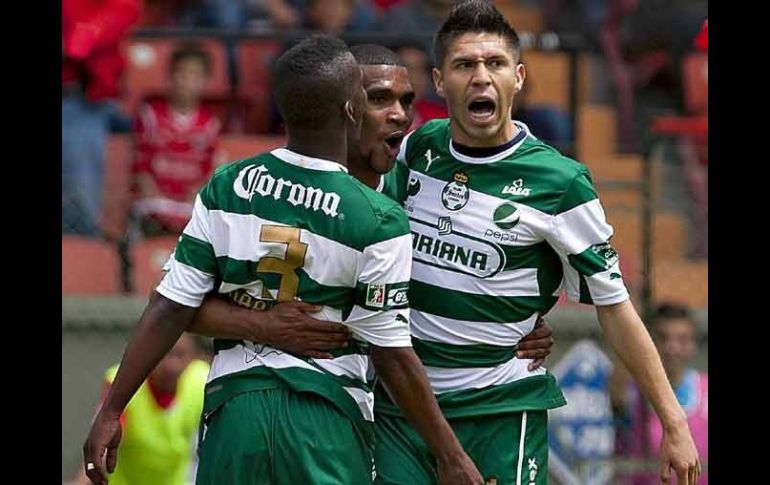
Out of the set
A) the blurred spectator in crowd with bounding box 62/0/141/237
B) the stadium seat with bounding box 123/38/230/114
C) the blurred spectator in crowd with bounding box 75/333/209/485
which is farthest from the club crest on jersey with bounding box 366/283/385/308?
the stadium seat with bounding box 123/38/230/114

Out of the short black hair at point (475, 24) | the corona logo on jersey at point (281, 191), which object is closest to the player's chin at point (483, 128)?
the short black hair at point (475, 24)

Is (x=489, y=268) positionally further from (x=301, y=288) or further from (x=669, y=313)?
(x=669, y=313)

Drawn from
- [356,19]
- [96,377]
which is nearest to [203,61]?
[356,19]

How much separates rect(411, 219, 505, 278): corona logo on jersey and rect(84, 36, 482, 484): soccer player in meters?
0.62

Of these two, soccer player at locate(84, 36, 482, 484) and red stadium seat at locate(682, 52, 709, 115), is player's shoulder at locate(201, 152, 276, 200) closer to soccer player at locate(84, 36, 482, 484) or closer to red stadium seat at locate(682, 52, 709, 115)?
soccer player at locate(84, 36, 482, 484)

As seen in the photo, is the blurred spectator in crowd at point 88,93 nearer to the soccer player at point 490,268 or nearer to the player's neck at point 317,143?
the soccer player at point 490,268

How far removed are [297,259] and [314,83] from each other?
0.56 meters

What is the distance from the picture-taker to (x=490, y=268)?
595 centimetres

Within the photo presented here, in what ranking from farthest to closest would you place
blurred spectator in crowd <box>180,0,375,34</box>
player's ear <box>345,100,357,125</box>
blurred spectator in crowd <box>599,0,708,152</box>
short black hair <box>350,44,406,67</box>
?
blurred spectator in crowd <box>599,0,708,152</box> → blurred spectator in crowd <box>180,0,375,34</box> → short black hair <box>350,44,406,67</box> → player's ear <box>345,100,357,125</box>

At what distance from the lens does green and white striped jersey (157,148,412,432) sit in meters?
5.30

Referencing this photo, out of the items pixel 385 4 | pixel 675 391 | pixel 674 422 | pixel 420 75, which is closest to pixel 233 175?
pixel 674 422
